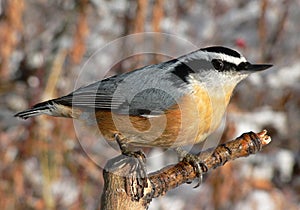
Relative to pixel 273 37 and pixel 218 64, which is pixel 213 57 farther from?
pixel 273 37

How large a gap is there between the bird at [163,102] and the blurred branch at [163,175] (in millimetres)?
116

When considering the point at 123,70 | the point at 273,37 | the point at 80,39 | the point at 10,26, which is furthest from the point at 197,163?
the point at 273,37

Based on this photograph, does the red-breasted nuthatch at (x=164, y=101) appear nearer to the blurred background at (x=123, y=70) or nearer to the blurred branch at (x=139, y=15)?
the blurred branch at (x=139, y=15)

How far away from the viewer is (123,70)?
353cm

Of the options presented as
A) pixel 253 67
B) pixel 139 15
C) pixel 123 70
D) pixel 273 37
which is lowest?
pixel 253 67

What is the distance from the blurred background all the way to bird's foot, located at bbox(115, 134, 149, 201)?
162cm

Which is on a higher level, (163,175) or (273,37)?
(273,37)

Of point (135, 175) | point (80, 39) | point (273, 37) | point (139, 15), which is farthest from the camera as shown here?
point (273, 37)

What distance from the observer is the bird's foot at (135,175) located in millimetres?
1492

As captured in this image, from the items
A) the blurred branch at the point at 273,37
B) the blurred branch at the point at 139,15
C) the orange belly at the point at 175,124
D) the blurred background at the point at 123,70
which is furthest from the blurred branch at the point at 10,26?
the blurred branch at the point at 273,37

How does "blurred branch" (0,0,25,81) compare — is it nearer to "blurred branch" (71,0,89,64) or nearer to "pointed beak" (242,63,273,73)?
"blurred branch" (71,0,89,64)

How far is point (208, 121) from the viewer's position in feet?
6.04

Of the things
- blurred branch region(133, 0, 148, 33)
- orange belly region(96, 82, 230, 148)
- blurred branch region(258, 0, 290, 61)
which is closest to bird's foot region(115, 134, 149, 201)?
orange belly region(96, 82, 230, 148)

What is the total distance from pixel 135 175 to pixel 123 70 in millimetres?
2029
